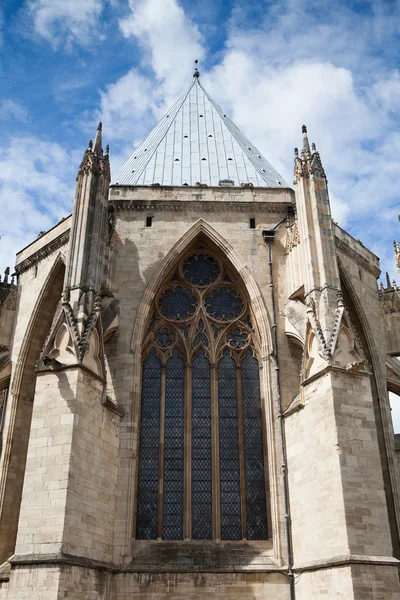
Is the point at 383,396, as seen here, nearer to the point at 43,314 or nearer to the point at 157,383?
the point at 157,383

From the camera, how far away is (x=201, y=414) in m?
13.8

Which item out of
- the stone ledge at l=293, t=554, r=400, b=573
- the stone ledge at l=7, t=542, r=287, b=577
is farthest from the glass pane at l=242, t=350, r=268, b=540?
the stone ledge at l=293, t=554, r=400, b=573

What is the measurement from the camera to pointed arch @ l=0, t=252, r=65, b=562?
13836 millimetres

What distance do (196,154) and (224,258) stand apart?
4838 millimetres

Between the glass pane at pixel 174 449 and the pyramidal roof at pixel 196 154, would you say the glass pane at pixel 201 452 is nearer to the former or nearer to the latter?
the glass pane at pixel 174 449

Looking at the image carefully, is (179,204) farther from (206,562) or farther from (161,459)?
(206,562)

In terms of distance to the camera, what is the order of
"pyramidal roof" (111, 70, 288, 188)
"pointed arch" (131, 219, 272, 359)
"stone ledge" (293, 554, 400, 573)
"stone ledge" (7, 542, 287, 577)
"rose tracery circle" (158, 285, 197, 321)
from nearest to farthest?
"stone ledge" (293, 554, 400, 573) < "stone ledge" (7, 542, 287, 577) < "pointed arch" (131, 219, 272, 359) < "rose tracery circle" (158, 285, 197, 321) < "pyramidal roof" (111, 70, 288, 188)

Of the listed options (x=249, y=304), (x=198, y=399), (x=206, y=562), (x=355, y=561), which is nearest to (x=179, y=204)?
(x=249, y=304)

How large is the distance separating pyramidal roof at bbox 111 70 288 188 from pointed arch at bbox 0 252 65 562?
3.97 meters

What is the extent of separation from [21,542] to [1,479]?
11.9 feet

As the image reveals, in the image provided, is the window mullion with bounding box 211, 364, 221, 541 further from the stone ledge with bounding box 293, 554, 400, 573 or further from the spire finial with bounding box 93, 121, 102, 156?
the spire finial with bounding box 93, 121, 102, 156

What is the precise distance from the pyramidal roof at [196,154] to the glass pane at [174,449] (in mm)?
5756

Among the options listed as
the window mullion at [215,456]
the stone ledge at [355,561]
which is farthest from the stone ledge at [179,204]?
the stone ledge at [355,561]

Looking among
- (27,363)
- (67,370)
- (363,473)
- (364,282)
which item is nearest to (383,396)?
(364,282)
